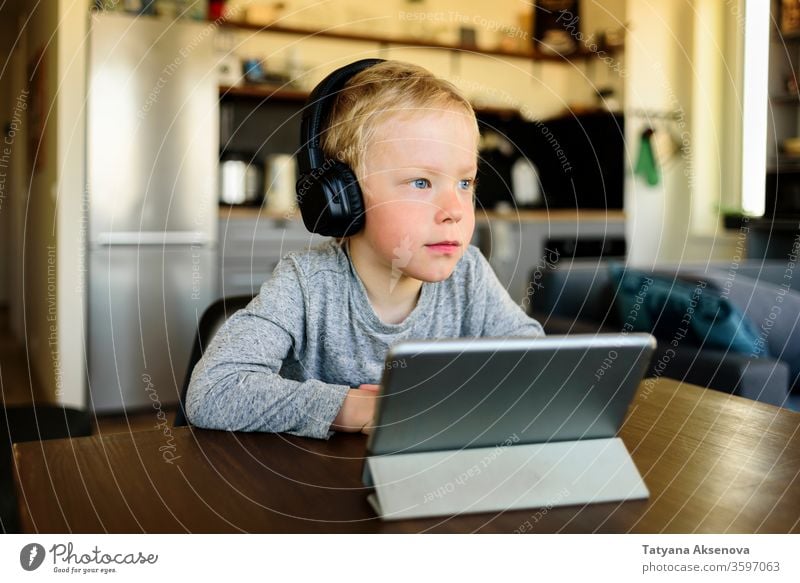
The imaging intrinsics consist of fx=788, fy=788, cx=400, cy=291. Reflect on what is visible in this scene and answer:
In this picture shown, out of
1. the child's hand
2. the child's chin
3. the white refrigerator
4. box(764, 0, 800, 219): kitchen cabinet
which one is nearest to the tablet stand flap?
the child's hand

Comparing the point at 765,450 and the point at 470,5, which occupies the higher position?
the point at 470,5

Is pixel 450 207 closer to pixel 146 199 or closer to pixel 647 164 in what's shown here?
pixel 146 199

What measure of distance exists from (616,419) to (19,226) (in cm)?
470

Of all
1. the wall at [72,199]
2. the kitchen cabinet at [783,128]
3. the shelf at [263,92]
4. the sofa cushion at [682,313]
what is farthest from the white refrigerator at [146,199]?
the kitchen cabinet at [783,128]

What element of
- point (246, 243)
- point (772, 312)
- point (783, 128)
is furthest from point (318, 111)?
point (783, 128)

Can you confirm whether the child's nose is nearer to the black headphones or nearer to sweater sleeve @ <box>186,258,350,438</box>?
the black headphones

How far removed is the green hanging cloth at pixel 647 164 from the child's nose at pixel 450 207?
3712mm

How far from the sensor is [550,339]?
492 mm

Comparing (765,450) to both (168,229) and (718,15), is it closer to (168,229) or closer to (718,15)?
(168,229)

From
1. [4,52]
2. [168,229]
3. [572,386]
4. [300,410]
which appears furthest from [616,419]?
[4,52]

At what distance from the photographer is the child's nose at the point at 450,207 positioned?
0.78m

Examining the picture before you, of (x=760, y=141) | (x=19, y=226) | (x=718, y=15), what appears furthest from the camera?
(x=19, y=226)

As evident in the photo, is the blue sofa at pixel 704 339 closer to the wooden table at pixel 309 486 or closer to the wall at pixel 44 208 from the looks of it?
the wooden table at pixel 309 486

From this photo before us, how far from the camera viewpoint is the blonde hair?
81cm
